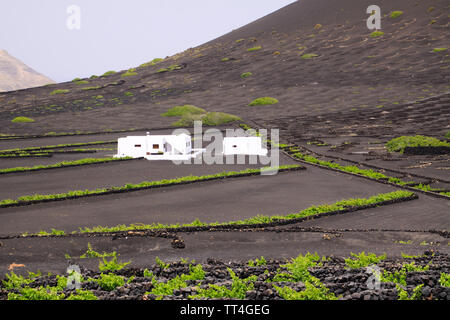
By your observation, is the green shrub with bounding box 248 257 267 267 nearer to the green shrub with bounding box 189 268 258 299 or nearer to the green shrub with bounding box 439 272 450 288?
the green shrub with bounding box 189 268 258 299

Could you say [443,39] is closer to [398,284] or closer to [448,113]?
[448,113]

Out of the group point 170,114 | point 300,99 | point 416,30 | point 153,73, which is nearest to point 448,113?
point 300,99

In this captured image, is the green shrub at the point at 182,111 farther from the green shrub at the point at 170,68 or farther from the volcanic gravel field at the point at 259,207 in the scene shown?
the green shrub at the point at 170,68

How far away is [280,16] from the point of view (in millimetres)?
166500

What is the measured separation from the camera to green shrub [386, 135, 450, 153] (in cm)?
3774

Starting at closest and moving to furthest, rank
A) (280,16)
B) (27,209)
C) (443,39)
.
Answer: (27,209) → (443,39) → (280,16)

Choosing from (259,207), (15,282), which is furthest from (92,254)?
(259,207)

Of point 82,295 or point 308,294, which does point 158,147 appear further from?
point 308,294

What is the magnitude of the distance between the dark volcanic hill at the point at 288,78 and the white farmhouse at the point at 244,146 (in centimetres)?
2370

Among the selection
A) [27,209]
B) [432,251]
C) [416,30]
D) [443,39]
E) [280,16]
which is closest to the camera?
[432,251]

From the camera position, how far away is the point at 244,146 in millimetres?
40406

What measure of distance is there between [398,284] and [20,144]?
52.3 meters

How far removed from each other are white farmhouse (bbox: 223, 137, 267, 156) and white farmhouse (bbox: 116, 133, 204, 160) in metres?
3.49

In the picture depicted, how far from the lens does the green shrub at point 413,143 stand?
37741 mm
